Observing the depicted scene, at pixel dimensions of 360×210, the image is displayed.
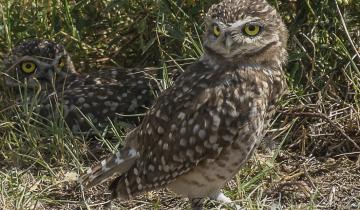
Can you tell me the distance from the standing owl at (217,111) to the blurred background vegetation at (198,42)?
705mm

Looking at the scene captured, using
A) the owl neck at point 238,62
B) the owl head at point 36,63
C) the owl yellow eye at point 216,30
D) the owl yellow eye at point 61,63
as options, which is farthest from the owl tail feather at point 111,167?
the owl yellow eye at point 61,63

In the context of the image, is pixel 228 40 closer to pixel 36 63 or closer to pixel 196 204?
pixel 196 204

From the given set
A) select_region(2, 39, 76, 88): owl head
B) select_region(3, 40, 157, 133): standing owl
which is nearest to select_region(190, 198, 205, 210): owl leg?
select_region(3, 40, 157, 133): standing owl

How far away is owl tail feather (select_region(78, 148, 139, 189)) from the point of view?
5109 mm

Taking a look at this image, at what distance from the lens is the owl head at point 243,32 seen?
15.9 feet

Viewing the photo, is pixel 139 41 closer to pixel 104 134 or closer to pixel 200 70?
pixel 104 134

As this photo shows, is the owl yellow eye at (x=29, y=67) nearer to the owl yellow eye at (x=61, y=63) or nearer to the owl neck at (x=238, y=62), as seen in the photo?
the owl yellow eye at (x=61, y=63)

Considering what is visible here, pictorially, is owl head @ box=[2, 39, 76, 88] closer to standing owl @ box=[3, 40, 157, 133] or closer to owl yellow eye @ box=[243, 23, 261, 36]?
standing owl @ box=[3, 40, 157, 133]

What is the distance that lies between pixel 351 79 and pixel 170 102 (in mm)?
1351

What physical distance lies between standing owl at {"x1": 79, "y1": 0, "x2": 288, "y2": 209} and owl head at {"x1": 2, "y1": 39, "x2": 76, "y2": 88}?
73.2 inches

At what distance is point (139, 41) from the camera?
6.54 m

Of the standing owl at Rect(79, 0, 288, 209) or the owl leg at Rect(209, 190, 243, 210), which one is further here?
the owl leg at Rect(209, 190, 243, 210)

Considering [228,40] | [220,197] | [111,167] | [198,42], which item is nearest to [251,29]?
[228,40]

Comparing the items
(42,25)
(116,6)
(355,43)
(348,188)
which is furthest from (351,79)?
(42,25)
